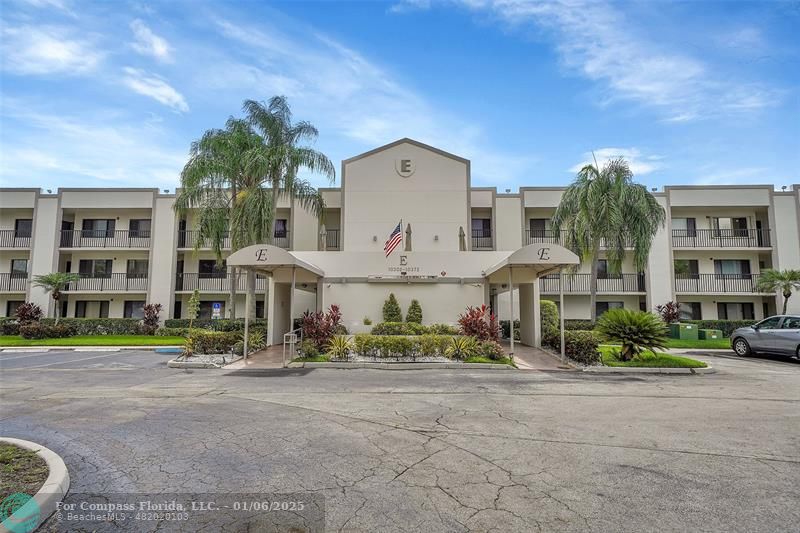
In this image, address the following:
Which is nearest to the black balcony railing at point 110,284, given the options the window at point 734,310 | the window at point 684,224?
the window at point 684,224

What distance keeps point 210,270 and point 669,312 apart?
30063 millimetres

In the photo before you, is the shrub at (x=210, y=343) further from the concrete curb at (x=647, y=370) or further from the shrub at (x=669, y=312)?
the shrub at (x=669, y=312)

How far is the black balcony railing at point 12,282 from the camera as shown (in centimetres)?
2958

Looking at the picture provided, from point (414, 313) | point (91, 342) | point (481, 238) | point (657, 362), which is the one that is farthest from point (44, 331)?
point (657, 362)

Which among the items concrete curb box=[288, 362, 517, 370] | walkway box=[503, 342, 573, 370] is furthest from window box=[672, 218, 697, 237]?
concrete curb box=[288, 362, 517, 370]

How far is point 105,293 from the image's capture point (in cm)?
2925

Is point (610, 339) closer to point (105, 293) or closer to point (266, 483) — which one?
point (266, 483)

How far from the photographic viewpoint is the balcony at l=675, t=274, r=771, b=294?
27.7 metres

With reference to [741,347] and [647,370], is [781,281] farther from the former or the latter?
[647,370]

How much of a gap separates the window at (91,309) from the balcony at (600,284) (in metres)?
29.8

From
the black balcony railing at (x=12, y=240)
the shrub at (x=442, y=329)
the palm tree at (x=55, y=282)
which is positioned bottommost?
the shrub at (x=442, y=329)

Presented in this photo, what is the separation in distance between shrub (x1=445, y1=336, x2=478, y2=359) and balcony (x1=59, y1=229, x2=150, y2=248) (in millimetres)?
24721

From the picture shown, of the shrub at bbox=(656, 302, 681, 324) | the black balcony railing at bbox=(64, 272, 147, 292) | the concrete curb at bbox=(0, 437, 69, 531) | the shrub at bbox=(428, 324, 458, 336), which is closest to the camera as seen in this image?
the concrete curb at bbox=(0, 437, 69, 531)

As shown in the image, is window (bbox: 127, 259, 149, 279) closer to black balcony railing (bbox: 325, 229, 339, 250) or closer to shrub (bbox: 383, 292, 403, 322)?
black balcony railing (bbox: 325, 229, 339, 250)
